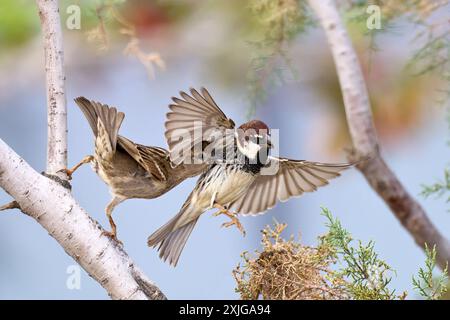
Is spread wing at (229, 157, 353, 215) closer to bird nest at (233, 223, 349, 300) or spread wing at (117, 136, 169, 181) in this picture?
spread wing at (117, 136, 169, 181)

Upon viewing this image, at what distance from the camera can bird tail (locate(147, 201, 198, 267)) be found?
1.32 m

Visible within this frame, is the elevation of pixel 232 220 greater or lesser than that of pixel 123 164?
lesser

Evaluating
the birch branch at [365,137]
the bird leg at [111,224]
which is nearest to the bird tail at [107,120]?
the bird leg at [111,224]

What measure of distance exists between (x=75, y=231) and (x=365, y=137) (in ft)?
2.51

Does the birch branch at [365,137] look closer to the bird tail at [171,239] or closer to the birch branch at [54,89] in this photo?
the bird tail at [171,239]

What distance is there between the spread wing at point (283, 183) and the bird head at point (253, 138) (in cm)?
13

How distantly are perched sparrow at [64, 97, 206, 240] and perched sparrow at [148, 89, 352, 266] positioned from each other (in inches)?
2.2

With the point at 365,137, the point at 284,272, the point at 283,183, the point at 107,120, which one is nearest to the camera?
the point at 284,272

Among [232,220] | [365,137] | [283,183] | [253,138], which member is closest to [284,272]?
[232,220]

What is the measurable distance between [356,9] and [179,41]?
71 centimetres

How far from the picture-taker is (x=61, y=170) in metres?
1.17

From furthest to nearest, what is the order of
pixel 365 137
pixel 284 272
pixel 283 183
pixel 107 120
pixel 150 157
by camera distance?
pixel 365 137
pixel 283 183
pixel 150 157
pixel 107 120
pixel 284 272

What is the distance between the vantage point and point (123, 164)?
1.24 metres

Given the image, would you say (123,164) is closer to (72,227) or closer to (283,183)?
(72,227)
